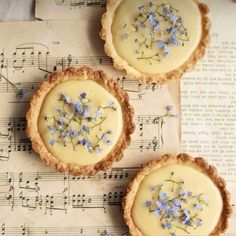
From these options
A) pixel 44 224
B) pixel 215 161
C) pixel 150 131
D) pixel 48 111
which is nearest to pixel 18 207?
pixel 44 224

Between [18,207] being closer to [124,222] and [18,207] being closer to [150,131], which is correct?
[124,222]

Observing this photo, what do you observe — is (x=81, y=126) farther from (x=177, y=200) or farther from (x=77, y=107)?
(x=177, y=200)

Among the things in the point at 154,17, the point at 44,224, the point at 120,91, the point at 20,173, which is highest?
the point at 154,17

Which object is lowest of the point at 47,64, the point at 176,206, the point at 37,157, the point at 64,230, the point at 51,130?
the point at 64,230

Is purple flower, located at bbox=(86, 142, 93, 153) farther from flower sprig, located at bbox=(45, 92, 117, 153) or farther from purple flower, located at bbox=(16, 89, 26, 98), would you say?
purple flower, located at bbox=(16, 89, 26, 98)

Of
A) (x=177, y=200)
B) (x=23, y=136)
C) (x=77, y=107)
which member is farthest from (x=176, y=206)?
(x=23, y=136)
